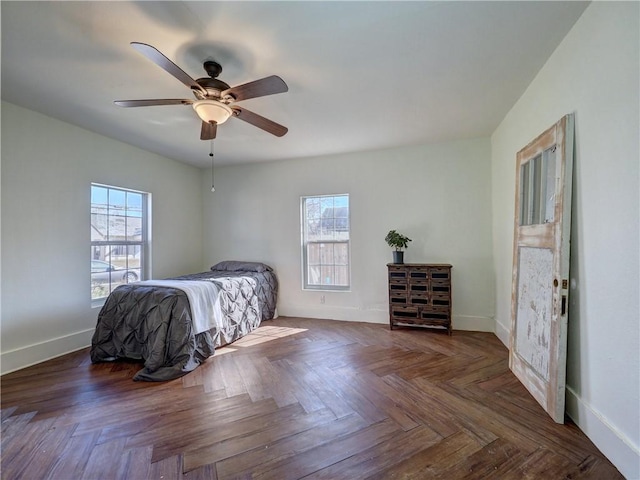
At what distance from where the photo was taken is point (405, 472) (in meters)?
1.50

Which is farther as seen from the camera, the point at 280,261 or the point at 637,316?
the point at 280,261

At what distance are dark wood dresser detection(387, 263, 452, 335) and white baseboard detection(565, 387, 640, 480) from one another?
180cm

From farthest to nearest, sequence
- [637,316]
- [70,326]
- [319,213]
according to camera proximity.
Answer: [319,213] → [70,326] → [637,316]

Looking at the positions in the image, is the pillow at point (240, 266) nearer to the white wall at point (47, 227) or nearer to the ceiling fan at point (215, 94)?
the white wall at point (47, 227)

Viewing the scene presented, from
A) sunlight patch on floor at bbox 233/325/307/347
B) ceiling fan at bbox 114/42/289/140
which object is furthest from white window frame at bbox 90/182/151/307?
ceiling fan at bbox 114/42/289/140

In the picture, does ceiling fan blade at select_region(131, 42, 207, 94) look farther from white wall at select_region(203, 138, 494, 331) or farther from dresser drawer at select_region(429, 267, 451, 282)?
dresser drawer at select_region(429, 267, 451, 282)

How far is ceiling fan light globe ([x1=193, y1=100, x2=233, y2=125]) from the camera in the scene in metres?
2.16

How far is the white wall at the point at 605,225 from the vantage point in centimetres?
143

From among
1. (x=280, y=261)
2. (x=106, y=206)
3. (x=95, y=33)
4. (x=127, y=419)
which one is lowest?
(x=127, y=419)

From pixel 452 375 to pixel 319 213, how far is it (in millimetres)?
2917

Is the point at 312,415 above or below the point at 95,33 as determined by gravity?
below

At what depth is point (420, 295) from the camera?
381 centimetres

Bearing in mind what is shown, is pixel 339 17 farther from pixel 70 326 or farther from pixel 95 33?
pixel 70 326

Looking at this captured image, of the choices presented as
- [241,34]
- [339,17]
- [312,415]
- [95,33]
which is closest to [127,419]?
[312,415]
